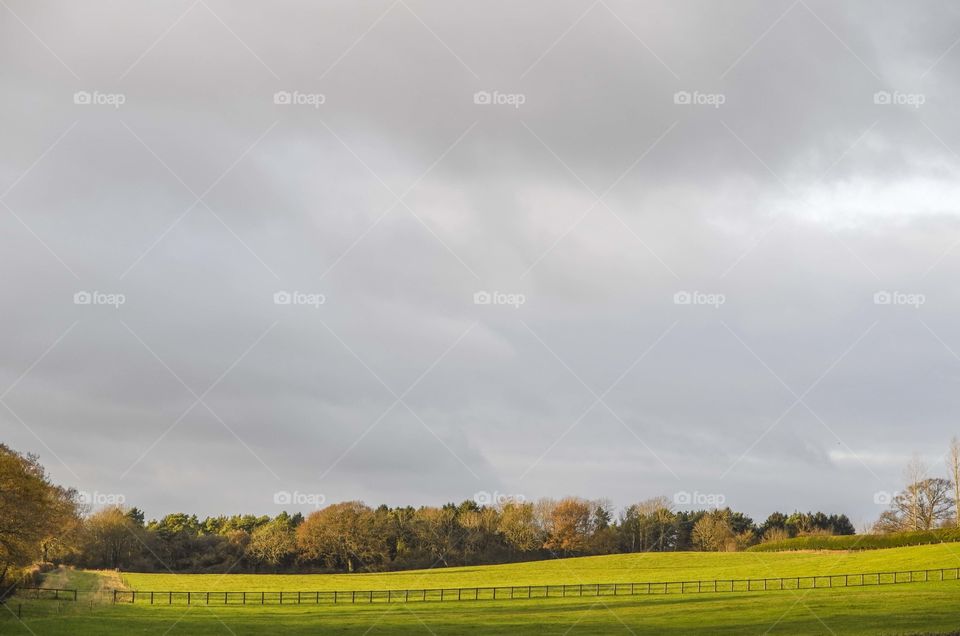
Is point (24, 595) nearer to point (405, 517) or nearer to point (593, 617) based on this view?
point (593, 617)

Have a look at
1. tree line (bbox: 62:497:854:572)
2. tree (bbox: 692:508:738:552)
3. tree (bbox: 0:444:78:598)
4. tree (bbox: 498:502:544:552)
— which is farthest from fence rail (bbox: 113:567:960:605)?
tree (bbox: 692:508:738:552)

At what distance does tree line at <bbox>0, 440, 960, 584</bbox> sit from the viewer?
382 ft

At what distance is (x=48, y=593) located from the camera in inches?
2334

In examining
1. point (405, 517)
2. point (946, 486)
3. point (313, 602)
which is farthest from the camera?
point (405, 517)

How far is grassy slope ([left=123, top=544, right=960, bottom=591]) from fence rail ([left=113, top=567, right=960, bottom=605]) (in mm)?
6532

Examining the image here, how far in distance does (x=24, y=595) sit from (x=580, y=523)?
3604 inches

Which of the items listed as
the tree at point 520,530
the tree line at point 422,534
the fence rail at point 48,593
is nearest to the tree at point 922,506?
the tree line at point 422,534

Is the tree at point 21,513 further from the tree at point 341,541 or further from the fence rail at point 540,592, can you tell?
the tree at point 341,541

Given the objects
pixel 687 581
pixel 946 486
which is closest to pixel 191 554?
pixel 687 581

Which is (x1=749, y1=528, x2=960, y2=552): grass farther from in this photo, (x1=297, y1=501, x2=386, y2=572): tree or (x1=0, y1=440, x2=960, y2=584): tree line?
(x1=297, y1=501, x2=386, y2=572): tree

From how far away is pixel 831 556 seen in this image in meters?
87.3

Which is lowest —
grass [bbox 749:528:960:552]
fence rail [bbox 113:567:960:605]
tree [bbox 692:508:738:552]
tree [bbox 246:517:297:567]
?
fence rail [bbox 113:567:960:605]

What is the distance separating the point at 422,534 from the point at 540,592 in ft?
198

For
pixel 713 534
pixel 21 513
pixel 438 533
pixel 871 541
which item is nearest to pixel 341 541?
pixel 438 533
